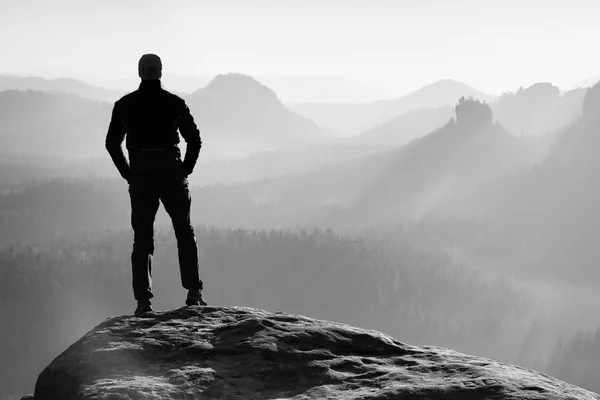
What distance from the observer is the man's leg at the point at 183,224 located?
41.2 ft

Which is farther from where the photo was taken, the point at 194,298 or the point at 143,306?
the point at 194,298

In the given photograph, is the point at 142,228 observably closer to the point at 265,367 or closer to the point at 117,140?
the point at 117,140

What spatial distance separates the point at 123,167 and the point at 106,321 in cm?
300

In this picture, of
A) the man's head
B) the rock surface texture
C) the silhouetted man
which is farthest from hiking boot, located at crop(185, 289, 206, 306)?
the man's head

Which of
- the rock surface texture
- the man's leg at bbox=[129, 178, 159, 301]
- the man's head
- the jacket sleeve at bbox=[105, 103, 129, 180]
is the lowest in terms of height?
the rock surface texture

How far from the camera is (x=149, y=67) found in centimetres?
1244

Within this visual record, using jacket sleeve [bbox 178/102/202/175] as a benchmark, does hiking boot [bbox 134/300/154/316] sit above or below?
below

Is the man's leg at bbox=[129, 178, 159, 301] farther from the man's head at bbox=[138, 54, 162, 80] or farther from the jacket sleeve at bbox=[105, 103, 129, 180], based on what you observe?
the man's head at bbox=[138, 54, 162, 80]

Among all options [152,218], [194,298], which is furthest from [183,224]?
[194,298]

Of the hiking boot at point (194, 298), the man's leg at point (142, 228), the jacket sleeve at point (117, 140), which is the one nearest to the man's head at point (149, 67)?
the jacket sleeve at point (117, 140)

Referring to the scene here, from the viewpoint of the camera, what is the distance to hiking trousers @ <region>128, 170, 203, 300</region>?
40.9 feet

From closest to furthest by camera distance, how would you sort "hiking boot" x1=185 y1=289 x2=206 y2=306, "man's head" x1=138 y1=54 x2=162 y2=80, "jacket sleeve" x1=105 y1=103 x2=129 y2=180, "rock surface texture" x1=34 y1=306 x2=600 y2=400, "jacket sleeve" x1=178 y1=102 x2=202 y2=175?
"rock surface texture" x1=34 y1=306 x2=600 y2=400
"man's head" x1=138 y1=54 x2=162 y2=80
"jacket sleeve" x1=105 y1=103 x2=129 y2=180
"jacket sleeve" x1=178 y1=102 x2=202 y2=175
"hiking boot" x1=185 y1=289 x2=206 y2=306

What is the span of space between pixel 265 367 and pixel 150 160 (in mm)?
4747

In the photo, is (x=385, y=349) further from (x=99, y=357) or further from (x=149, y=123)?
(x=149, y=123)
